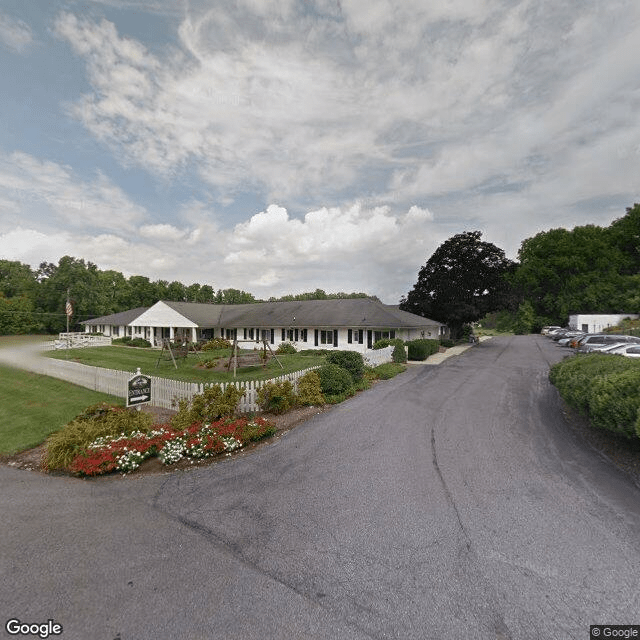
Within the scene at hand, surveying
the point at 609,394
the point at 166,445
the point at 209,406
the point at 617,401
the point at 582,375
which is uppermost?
the point at 582,375

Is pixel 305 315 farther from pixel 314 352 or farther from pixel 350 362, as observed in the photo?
pixel 350 362

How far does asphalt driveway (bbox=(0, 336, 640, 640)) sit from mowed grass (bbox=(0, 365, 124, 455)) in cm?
296

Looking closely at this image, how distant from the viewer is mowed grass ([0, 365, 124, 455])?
10.7 m

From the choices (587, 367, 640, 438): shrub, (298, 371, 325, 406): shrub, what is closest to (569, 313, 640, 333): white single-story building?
(587, 367, 640, 438): shrub

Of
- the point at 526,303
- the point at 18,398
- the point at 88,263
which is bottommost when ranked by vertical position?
the point at 18,398

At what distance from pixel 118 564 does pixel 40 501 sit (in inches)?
132

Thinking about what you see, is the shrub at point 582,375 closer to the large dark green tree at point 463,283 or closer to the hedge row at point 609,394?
the hedge row at point 609,394

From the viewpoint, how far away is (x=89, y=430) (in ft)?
30.7

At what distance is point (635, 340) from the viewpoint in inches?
1077

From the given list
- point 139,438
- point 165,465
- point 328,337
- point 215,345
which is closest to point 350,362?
point 139,438

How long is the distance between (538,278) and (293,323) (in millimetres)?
55355

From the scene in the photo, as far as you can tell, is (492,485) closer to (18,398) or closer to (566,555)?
(566,555)

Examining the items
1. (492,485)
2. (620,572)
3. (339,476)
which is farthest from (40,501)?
(620,572)

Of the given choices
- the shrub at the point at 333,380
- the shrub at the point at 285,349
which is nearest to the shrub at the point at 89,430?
the shrub at the point at 333,380
